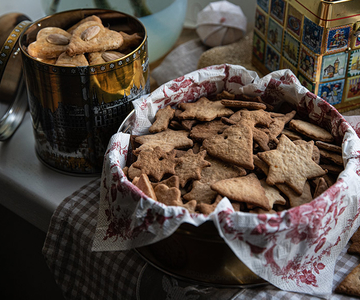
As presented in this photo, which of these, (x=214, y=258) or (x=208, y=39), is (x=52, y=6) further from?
(x=214, y=258)

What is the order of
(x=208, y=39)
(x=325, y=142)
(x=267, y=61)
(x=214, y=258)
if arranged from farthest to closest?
(x=208, y=39) → (x=267, y=61) → (x=325, y=142) → (x=214, y=258)

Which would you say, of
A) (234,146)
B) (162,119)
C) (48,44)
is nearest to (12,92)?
(48,44)

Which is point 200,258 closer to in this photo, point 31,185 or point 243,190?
A: point 243,190

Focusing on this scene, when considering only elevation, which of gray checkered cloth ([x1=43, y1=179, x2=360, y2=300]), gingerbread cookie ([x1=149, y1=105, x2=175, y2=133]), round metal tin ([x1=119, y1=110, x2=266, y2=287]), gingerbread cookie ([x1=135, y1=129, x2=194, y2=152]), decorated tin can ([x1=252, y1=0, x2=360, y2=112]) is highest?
Result: decorated tin can ([x1=252, y1=0, x2=360, y2=112])

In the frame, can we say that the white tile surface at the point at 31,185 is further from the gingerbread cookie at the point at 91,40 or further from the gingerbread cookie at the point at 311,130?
the gingerbread cookie at the point at 311,130

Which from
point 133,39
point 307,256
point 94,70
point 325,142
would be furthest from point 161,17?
point 307,256

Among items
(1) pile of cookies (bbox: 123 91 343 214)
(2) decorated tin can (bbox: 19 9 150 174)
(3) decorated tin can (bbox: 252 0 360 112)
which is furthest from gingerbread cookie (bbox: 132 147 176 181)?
(3) decorated tin can (bbox: 252 0 360 112)

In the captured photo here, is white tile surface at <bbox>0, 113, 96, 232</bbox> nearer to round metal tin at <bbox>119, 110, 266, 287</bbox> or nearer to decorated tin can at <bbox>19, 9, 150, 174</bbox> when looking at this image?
decorated tin can at <bbox>19, 9, 150, 174</bbox>
